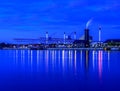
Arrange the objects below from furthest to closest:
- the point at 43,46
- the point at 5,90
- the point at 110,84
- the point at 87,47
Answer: the point at 43,46
the point at 87,47
the point at 110,84
the point at 5,90

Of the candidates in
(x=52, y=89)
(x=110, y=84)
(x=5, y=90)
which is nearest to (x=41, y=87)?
(x=52, y=89)

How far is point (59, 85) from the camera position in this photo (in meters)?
20.1

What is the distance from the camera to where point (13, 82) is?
21328mm

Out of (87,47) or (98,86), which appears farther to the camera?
(87,47)

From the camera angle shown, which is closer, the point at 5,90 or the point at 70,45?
the point at 5,90

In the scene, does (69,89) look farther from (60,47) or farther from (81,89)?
(60,47)

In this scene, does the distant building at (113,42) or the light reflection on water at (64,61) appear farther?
the distant building at (113,42)

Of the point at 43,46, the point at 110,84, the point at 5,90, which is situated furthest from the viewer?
the point at 43,46

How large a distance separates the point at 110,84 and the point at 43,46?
568ft

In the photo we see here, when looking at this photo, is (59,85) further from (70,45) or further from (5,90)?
(70,45)

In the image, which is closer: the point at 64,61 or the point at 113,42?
the point at 64,61

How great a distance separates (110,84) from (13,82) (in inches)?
222

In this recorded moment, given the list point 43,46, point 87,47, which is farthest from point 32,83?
point 43,46

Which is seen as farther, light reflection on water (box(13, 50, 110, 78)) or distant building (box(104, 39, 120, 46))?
distant building (box(104, 39, 120, 46))
